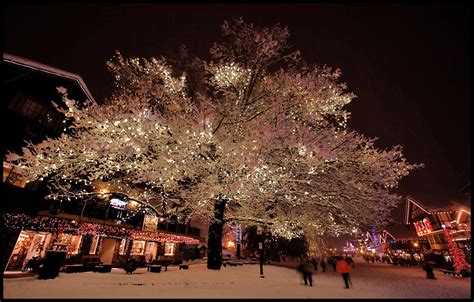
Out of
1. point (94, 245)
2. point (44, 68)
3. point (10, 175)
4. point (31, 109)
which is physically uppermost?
point (44, 68)

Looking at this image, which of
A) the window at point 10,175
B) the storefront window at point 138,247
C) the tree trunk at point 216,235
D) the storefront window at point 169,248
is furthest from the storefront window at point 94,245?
the tree trunk at point 216,235

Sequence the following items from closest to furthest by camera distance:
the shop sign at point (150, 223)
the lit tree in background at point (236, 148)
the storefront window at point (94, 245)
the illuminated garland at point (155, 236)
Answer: the lit tree in background at point (236, 148) → the storefront window at point (94, 245) → the illuminated garland at point (155, 236) → the shop sign at point (150, 223)

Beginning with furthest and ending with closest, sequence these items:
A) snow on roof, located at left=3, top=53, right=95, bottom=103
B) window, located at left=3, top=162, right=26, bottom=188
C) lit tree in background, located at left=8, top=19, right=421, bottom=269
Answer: snow on roof, located at left=3, top=53, right=95, bottom=103
window, located at left=3, top=162, right=26, bottom=188
lit tree in background, located at left=8, top=19, right=421, bottom=269

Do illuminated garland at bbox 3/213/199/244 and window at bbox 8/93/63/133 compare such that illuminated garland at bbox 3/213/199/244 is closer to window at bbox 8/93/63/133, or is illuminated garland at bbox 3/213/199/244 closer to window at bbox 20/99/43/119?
window at bbox 8/93/63/133

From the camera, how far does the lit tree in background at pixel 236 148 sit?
36.2ft

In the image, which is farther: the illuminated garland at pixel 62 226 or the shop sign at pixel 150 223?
the shop sign at pixel 150 223

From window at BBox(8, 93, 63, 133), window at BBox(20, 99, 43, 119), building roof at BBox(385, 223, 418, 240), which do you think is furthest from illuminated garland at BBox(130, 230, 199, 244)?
building roof at BBox(385, 223, 418, 240)

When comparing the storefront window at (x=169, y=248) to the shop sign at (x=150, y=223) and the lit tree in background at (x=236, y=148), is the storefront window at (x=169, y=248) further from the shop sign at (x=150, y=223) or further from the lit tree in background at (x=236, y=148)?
the lit tree in background at (x=236, y=148)

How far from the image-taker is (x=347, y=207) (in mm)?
13531

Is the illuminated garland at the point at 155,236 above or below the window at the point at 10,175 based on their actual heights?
below

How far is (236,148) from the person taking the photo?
35.4 ft

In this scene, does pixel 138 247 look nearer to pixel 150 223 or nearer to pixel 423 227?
pixel 150 223

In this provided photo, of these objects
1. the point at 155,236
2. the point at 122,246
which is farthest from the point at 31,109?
the point at 155,236

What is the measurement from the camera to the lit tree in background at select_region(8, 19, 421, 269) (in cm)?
1102
